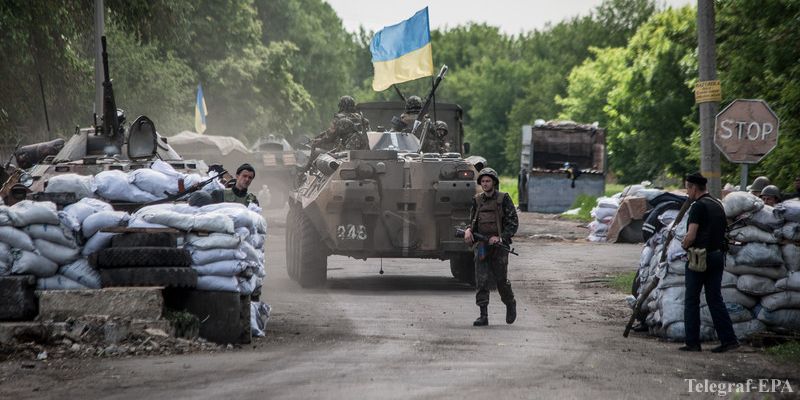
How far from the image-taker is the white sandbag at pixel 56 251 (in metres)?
12.0

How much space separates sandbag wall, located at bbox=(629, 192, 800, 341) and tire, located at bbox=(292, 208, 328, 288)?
630 cm

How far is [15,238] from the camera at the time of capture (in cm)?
1185

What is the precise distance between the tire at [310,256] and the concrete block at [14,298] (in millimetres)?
7309

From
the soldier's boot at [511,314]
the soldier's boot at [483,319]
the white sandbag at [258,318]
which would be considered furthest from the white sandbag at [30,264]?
the soldier's boot at [511,314]

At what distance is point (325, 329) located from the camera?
13.7 m

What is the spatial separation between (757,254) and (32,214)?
663cm

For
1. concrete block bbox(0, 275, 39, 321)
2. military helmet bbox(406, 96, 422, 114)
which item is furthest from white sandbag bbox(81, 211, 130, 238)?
military helmet bbox(406, 96, 422, 114)

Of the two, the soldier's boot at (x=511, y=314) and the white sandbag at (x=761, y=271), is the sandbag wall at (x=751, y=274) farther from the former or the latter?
the soldier's boot at (x=511, y=314)

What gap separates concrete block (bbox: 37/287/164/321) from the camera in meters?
11.7

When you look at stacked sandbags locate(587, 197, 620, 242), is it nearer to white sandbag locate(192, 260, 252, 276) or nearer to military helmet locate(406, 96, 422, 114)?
military helmet locate(406, 96, 422, 114)

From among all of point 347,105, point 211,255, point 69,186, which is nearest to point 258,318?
point 211,255

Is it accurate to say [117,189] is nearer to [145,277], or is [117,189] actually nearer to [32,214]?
[32,214]

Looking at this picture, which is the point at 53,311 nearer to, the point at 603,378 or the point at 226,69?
the point at 603,378

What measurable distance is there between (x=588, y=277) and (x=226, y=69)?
41.3m
